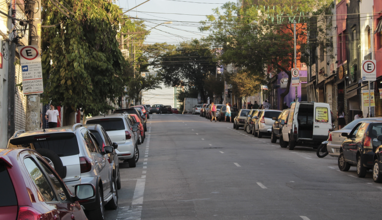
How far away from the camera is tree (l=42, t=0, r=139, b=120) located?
64.9ft

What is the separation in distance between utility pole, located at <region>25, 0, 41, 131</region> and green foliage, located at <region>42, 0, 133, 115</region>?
208 inches

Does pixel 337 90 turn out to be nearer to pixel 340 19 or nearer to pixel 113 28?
pixel 340 19

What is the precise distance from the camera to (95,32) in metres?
21.0

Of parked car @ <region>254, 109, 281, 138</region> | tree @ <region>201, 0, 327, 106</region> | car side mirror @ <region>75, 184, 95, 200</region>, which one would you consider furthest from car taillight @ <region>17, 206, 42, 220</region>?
tree @ <region>201, 0, 327, 106</region>

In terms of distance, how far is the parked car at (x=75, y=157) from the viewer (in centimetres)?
762

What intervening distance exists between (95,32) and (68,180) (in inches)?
551

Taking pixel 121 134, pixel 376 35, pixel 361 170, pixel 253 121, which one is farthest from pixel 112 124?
pixel 376 35

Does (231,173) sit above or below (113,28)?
below

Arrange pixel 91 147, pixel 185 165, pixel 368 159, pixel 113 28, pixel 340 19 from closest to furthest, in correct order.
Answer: pixel 91 147
pixel 368 159
pixel 185 165
pixel 113 28
pixel 340 19

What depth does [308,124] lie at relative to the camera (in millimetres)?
23203

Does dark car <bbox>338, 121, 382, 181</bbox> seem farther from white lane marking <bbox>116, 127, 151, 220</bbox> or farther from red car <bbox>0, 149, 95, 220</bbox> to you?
red car <bbox>0, 149, 95, 220</bbox>

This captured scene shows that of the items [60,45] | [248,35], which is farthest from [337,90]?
[60,45]

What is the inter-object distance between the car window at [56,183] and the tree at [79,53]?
14.5 meters

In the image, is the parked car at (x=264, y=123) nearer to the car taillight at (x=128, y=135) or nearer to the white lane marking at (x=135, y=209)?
the car taillight at (x=128, y=135)
